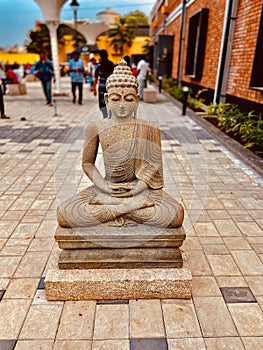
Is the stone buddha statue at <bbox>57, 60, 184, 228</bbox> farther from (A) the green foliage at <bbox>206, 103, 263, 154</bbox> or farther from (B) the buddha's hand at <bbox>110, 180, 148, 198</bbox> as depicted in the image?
(A) the green foliage at <bbox>206, 103, 263, 154</bbox>

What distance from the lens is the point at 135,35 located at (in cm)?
4141

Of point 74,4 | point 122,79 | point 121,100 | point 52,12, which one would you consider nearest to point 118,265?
point 121,100

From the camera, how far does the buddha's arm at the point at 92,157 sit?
2568 mm

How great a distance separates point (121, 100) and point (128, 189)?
75 cm

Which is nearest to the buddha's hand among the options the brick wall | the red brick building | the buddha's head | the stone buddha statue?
the stone buddha statue

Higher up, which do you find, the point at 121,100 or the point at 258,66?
the point at 258,66

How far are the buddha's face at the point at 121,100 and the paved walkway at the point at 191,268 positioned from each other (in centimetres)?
158

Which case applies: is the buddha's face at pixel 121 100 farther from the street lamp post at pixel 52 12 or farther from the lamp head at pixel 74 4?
the lamp head at pixel 74 4

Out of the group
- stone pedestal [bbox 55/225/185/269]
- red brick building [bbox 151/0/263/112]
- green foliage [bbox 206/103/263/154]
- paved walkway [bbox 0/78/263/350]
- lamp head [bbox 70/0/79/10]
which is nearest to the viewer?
paved walkway [bbox 0/78/263/350]

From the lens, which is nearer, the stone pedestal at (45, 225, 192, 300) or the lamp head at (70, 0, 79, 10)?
the stone pedestal at (45, 225, 192, 300)

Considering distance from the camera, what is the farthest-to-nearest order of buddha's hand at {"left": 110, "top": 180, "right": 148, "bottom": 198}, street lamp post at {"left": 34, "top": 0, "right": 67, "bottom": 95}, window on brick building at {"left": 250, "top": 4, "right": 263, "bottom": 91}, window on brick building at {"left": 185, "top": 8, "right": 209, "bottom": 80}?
street lamp post at {"left": 34, "top": 0, "right": 67, "bottom": 95}
window on brick building at {"left": 185, "top": 8, "right": 209, "bottom": 80}
window on brick building at {"left": 250, "top": 4, "right": 263, "bottom": 91}
buddha's hand at {"left": 110, "top": 180, "right": 148, "bottom": 198}

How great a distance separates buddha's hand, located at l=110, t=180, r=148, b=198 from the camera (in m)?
2.54

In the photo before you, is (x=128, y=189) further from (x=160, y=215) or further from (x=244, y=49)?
(x=244, y=49)

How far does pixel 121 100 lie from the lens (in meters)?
2.46
